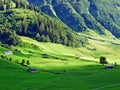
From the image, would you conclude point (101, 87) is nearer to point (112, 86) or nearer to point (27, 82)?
point (112, 86)

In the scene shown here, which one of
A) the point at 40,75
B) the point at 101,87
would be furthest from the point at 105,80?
the point at 40,75

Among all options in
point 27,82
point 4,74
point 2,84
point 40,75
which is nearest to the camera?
point 2,84

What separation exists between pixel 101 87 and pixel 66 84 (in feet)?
55.6

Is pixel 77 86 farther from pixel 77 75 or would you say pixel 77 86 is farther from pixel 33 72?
pixel 33 72

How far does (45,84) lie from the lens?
15862 cm

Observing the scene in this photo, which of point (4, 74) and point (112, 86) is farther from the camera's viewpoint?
point (4, 74)

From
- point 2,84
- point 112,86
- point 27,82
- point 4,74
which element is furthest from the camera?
point 4,74

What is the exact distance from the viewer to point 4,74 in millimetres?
178000

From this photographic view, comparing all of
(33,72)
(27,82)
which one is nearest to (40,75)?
(33,72)

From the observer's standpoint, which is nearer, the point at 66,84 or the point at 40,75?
the point at 66,84

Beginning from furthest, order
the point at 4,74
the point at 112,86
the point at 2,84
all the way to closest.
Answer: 1. the point at 4,74
2. the point at 2,84
3. the point at 112,86

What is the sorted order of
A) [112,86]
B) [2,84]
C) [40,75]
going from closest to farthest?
[112,86], [2,84], [40,75]

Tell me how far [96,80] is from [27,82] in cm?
2988

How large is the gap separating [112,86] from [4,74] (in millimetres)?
58394
